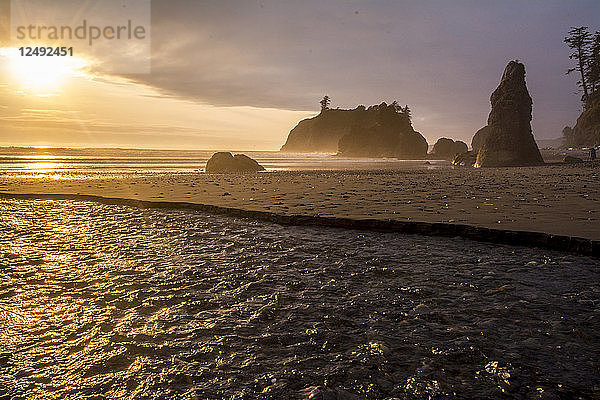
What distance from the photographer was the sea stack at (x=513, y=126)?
105 feet

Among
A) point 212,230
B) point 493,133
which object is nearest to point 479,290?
point 212,230

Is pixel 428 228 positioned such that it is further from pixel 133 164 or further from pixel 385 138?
pixel 385 138

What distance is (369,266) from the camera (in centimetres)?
517

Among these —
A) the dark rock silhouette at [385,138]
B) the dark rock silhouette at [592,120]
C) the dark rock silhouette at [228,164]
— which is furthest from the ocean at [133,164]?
the dark rock silhouette at [385,138]

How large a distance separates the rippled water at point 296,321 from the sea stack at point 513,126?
3035 centimetres

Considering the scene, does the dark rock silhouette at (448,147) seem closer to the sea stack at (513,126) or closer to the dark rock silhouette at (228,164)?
the sea stack at (513,126)

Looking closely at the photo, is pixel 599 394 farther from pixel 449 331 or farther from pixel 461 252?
pixel 461 252

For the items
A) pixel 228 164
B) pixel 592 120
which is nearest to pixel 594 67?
pixel 592 120

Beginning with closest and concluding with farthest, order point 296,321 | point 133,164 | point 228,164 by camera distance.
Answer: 1. point 296,321
2. point 228,164
3. point 133,164

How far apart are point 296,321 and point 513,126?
34927 mm

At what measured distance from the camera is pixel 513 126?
3209 centimetres

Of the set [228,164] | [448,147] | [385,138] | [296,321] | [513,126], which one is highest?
[385,138]

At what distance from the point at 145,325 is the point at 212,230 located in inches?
169

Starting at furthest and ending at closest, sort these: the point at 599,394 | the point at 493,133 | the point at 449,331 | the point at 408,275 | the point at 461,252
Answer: the point at 493,133 < the point at 461,252 < the point at 408,275 < the point at 449,331 < the point at 599,394
